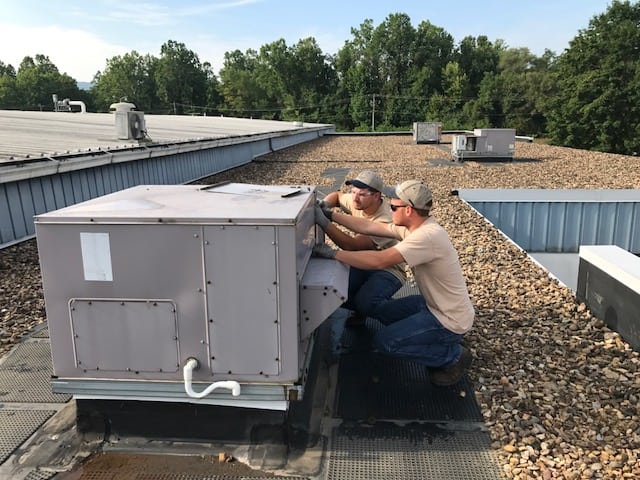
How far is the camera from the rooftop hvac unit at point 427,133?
3250 centimetres

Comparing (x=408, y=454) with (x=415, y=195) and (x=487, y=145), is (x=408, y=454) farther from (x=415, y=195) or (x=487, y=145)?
(x=487, y=145)

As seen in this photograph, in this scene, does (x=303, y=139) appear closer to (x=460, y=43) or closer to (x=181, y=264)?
(x=181, y=264)

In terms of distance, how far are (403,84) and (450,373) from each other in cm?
7688

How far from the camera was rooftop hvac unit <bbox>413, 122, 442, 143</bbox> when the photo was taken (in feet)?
→ 107

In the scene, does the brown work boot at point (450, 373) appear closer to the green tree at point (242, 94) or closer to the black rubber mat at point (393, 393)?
the black rubber mat at point (393, 393)

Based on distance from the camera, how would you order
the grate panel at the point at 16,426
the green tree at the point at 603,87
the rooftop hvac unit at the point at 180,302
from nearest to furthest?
the rooftop hvac unit at the point at 180,302, the grate panel at the point at 16,426, the green tree at the point at 603,87

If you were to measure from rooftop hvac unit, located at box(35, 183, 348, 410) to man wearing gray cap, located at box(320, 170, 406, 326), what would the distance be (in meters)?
1.11

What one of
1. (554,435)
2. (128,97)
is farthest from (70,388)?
(128,97)

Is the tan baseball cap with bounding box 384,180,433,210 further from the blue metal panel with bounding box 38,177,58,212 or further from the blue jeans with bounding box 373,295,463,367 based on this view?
the blue metal panel with bounding box 38,177,58,212

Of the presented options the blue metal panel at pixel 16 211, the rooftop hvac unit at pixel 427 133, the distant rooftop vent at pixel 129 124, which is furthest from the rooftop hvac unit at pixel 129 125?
the rooftop hvac unit at pixel 427 133

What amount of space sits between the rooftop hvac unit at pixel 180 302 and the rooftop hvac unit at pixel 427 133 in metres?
31.0

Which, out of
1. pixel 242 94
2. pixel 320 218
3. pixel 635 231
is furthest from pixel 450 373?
pixel 242 94

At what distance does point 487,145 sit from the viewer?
66.5ft

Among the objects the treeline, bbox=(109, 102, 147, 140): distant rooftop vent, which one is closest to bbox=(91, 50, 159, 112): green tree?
the treeline
